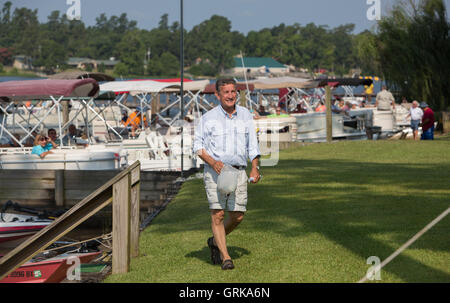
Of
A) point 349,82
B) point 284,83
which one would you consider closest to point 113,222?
point 284,83

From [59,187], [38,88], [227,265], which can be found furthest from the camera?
[38,88]

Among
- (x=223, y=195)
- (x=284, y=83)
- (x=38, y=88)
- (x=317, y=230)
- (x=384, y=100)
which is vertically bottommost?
(x=317, y=230)

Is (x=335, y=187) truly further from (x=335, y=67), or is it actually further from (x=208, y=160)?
(x=335, y=67)

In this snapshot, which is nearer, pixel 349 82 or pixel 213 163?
pixel 213 163

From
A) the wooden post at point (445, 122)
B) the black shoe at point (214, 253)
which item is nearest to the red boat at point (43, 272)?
the black shoe at point (214, 253)

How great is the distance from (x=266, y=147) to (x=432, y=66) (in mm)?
13963

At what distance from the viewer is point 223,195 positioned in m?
7.62

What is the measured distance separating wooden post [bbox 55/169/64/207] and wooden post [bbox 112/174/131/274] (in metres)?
11.5

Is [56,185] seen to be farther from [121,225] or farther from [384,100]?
[384,100]

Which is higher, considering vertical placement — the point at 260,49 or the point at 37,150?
the point at 260,49

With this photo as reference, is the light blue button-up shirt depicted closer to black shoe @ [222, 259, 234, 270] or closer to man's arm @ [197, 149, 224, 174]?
man's arm @ [197, 149, 224, 174]

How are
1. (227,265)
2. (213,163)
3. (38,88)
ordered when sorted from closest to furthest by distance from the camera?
1. (213,163)
2. (227,265)
3. (38,88)

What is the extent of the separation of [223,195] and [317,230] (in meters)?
2.60
